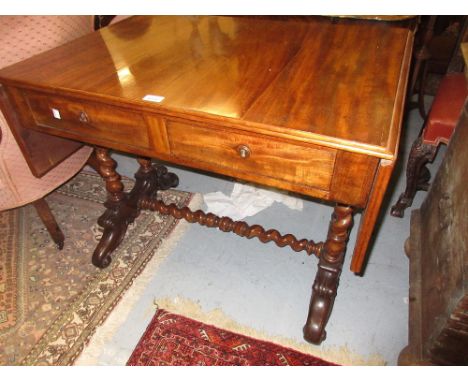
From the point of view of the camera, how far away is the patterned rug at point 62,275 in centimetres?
145

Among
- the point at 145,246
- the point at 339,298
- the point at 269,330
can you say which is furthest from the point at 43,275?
the point at 339,298

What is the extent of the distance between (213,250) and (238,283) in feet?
0.80

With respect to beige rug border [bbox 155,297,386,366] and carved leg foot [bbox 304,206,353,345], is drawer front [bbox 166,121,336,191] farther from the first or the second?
beige rug border [bbox 155,297,386,366]

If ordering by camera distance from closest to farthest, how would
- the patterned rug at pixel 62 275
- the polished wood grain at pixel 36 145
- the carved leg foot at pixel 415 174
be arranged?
the polished wood grain at pixel 36 145
the patterned rug at pixel 62 275
the carved leg foot at pixel 415 174

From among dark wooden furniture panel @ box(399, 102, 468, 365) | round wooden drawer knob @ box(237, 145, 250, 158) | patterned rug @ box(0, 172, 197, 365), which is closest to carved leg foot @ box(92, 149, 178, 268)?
patterned rug @ box(0, 172, 197, 365)

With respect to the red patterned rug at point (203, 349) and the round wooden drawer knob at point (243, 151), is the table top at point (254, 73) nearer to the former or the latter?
the round wooden drawer knob at point (243, 151)

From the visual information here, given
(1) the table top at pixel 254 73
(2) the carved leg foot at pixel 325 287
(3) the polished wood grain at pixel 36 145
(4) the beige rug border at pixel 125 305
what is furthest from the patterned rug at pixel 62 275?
(1) the table top at pixel 254 73

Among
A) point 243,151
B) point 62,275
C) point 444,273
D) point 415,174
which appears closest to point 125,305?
point 62,275

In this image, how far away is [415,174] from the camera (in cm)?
179

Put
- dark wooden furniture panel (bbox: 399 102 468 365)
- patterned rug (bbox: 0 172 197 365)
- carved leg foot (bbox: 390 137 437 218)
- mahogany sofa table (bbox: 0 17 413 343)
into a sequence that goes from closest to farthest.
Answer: mahogany sofa table (bbox: 0 17 413 343) < dark wooden furniture panel (bbox: 399 102 468 365) < patterned rug (bbox: 0 172 197 365) < carved leg foot (bbox: 390 137 437 218)

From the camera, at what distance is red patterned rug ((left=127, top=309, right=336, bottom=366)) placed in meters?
1.36

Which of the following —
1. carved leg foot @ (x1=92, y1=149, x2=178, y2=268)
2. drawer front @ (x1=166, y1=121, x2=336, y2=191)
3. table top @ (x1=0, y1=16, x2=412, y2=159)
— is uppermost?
table top @ (x1=0, y1=16, x2=412, y2=159)

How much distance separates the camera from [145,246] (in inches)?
72.6

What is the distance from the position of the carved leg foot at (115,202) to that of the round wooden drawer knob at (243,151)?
0.86 metres
